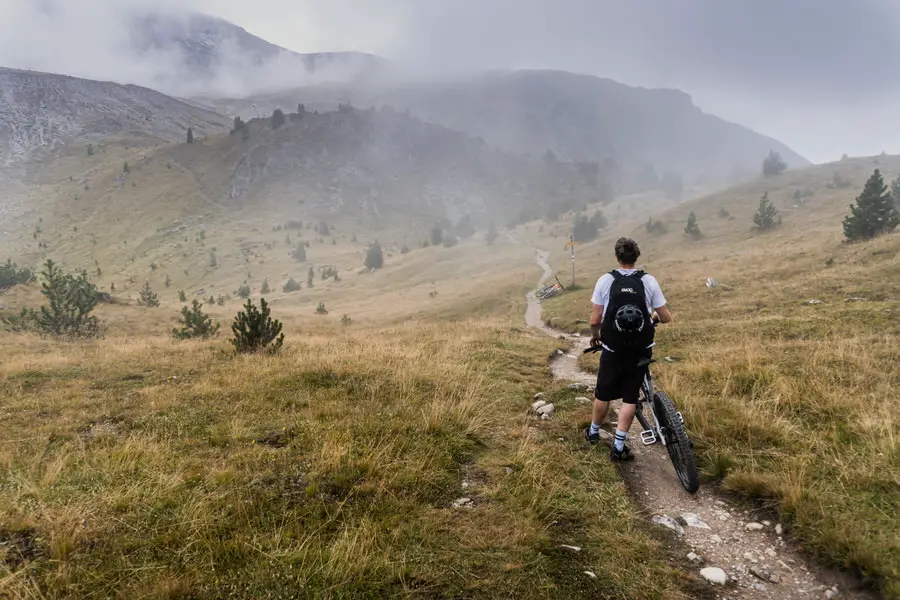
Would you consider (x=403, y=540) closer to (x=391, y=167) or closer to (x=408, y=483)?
(x=408, y=483)

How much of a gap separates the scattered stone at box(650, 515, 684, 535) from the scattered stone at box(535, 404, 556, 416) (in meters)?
2.92

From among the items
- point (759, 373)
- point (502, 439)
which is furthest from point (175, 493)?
point (759, 373)

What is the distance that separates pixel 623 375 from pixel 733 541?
6.67ft

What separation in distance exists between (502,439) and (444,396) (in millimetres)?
1491

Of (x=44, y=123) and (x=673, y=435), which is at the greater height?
(x=44, y=123)

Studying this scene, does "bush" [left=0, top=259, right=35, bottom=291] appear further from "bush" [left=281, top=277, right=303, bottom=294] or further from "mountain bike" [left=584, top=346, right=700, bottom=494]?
"mountain bike" [left=584, top=346, right=700, bottom=494]

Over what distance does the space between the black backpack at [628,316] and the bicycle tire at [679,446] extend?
80 cm

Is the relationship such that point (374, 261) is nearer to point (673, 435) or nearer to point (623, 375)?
point (623, 375)

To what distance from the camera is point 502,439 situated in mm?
5945

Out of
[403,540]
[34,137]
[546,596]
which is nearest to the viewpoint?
[546,596]

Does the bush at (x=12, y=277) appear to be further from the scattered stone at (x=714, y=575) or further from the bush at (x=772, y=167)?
the bush at (x=772, y=167)

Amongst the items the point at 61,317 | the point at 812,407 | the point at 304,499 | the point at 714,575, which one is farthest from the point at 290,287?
the point at 714,575

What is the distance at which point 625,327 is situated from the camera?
516cm

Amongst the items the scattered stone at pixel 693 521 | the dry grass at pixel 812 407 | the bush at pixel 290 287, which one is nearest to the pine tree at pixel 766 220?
the dry grass at pixel 812 407
